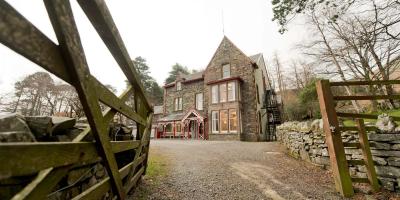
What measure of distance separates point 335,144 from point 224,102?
17360mm

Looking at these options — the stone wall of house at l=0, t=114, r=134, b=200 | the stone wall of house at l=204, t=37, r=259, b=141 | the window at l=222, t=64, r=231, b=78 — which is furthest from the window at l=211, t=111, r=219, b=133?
the stone wall of house at l=0, t=114, r=134, b=200

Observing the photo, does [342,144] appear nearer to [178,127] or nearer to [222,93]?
[222,93]

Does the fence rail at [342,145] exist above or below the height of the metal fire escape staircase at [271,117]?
below

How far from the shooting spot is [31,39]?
1126mm

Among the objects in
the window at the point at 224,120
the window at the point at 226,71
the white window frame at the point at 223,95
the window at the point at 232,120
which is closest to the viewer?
the window at the point at 232,120

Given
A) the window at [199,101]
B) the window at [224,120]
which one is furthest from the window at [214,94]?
the window at [199,101]

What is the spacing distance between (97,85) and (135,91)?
1690mm

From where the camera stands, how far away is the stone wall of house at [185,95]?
84.9 feet

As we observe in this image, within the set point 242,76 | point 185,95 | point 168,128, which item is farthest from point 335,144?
point 168,128

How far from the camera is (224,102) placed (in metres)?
21.8

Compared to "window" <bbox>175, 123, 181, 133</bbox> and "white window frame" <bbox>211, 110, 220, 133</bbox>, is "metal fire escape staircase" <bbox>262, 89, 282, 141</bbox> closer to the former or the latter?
"white window frame" <bbox>211, 110, 220, 133</bbox>

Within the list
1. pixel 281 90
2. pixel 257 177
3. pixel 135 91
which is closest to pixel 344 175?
pixel 257 177

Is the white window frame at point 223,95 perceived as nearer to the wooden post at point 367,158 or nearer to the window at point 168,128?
the window at point 168,128

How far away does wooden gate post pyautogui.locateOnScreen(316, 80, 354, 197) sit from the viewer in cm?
431
